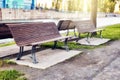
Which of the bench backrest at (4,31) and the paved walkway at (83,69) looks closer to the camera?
the paved walkway at (83,69)

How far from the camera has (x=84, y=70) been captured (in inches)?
239

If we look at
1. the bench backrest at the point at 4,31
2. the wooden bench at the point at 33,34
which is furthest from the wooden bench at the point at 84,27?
the bench backrest at the point at 4,31

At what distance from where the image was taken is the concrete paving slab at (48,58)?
21.3 feet

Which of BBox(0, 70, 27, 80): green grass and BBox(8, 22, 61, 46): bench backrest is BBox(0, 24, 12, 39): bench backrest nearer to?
BBox(8, 22, 61, 46): bench backrest

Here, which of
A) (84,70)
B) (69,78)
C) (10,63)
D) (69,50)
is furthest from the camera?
(69,50)

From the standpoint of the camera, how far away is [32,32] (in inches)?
286

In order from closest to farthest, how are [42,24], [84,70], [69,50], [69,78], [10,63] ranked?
[69,78] < [84,70] < [10,63] < [42,24] < [69,50]

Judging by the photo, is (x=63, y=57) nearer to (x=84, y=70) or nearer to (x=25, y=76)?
(x=84, y=70)

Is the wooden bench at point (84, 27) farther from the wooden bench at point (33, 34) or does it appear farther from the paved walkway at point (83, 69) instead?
the paved walkway at point (83, 69)

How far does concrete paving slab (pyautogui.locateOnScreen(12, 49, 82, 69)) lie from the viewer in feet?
→ 21.3

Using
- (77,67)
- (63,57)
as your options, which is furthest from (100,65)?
(63,57)

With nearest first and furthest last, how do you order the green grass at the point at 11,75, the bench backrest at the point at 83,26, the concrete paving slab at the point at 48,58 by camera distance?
the green grass at the point at 11,75, the concrete paving slab at the point at 48,58, the bench backrest at the point at 83,26

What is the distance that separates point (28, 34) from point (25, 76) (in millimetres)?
1735

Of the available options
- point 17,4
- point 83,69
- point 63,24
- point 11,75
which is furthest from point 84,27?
point 17,4
